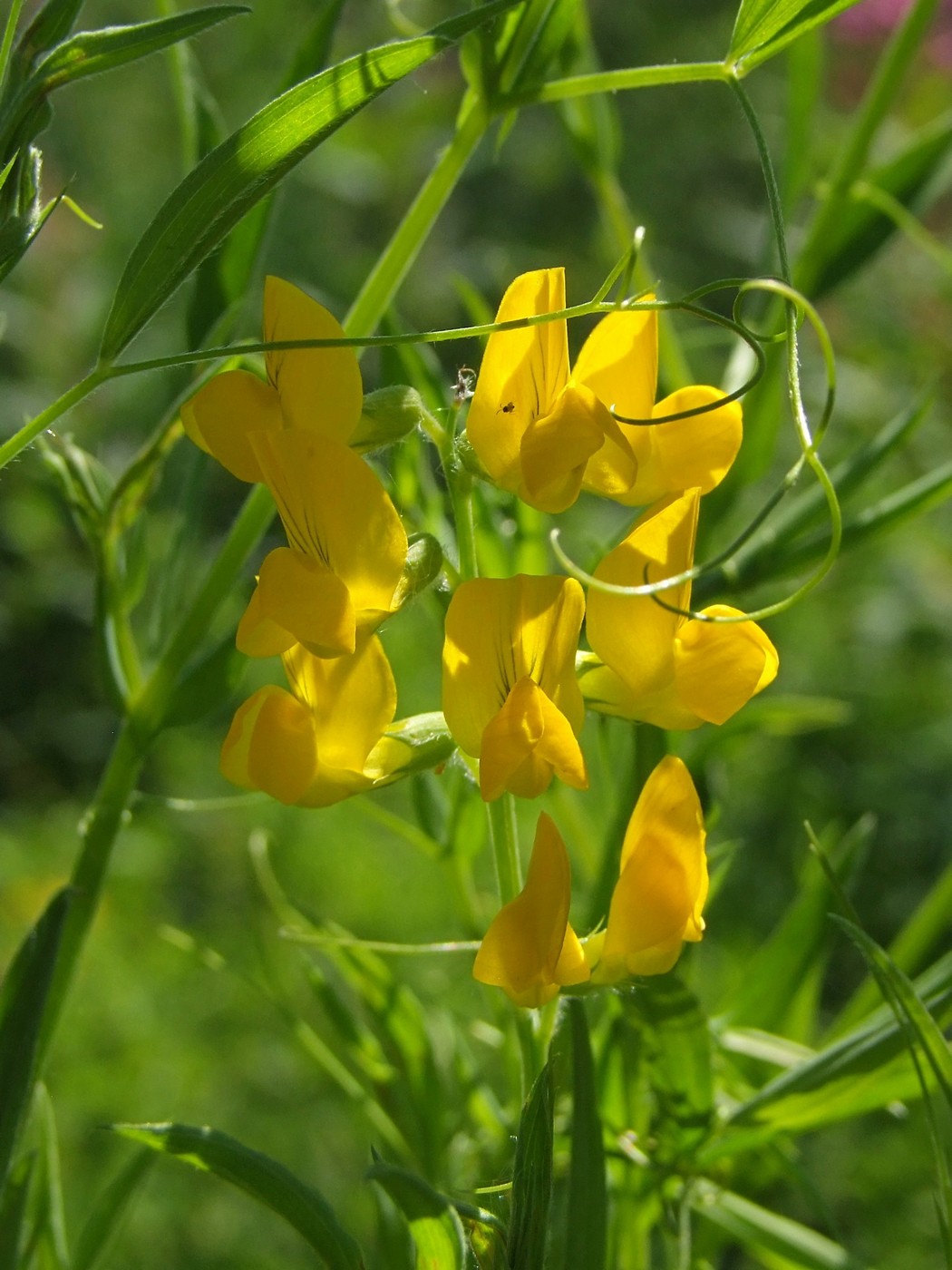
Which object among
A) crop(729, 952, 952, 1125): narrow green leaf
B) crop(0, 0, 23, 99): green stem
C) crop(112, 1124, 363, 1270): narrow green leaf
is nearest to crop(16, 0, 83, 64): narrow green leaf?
crop(0, 0, 23, 99): green stem

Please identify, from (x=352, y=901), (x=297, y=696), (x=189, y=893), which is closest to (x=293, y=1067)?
(x=352, y=901)

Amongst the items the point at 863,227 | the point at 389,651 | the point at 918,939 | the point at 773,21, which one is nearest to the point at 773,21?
the point at 773,21

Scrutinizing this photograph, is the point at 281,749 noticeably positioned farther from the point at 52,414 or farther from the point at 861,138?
the point at 861,138

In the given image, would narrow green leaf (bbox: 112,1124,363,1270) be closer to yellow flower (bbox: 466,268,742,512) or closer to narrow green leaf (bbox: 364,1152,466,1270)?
narrow green leaf (bbox: 364,1152,466,1270)

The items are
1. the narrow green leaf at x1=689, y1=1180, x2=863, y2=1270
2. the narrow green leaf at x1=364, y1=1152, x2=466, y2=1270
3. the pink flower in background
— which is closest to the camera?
the narrow green leaf at x1=364, y1=1152, x2=466, y2=1270

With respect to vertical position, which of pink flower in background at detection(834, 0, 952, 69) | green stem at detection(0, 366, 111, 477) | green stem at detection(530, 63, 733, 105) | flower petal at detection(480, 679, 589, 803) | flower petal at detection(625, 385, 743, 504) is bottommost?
pink flower in background at detection(834, 0, 952, 69)

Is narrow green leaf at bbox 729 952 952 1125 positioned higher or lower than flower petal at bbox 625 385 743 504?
lower

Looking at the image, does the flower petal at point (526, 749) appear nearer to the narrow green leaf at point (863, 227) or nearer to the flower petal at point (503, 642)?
the flower petal at point (503, 642)
